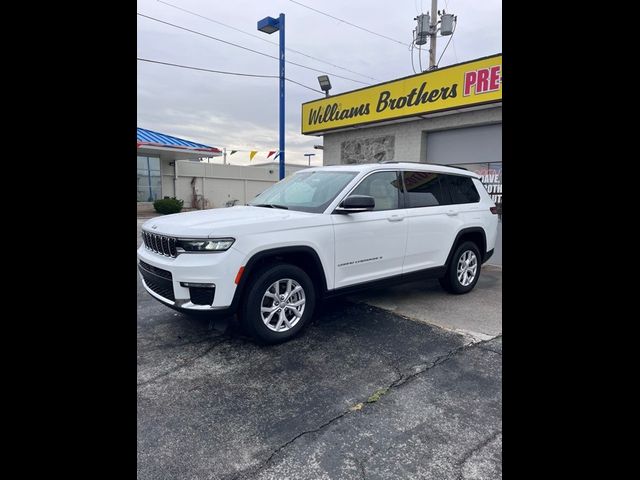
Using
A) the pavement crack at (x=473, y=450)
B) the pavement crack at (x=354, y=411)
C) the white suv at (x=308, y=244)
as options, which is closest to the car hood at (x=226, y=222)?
the white suv at (x=308, y=244)

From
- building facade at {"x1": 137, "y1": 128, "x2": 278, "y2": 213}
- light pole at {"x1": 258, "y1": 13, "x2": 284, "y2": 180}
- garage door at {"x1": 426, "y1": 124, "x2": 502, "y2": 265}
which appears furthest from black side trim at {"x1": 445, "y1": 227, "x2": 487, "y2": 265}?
building facade at {"x1": 137, "y1": 128, "x2": 278, "y2": 213}

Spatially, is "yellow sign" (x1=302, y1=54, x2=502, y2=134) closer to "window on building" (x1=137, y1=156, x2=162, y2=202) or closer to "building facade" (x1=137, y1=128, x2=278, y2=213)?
"building facade" (x1=137, y1=128, x2=278, y2=213)

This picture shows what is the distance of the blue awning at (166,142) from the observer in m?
20.2

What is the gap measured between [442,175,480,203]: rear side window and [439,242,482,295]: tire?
0.64 metres

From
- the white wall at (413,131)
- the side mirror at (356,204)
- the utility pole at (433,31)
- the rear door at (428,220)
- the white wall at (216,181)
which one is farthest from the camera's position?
the white wall at (216,181)

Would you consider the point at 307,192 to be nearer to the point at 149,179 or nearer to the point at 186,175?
the point at 149,179

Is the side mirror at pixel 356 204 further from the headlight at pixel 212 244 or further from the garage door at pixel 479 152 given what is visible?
the garage door at pixel 479 152

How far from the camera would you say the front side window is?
481 cm

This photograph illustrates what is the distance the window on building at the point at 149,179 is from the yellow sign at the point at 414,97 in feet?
42.5

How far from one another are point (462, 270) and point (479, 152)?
3.82m

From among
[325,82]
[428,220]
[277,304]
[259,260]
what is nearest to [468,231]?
[428,220]

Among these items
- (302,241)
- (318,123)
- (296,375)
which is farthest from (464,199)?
(318,123)
